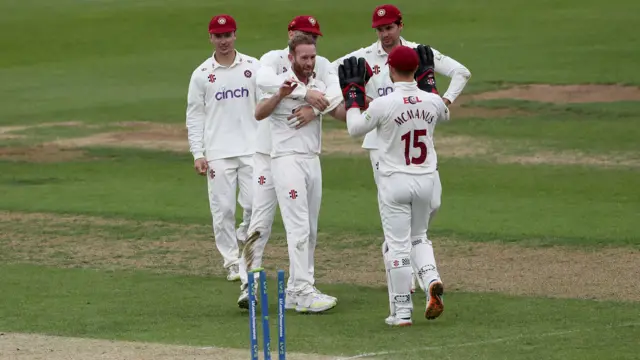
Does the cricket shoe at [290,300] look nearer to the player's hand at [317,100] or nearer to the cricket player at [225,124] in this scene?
the cricket player at [225,124]

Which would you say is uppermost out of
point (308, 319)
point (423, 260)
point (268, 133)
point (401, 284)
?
point (268, 133)

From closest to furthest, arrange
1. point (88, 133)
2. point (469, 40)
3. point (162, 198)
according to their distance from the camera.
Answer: point (162, 198)
point (88, 133)
point (469, 40)

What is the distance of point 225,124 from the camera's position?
12086 millimetres

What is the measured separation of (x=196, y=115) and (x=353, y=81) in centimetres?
253

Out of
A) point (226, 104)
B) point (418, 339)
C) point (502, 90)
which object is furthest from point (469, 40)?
point (418, 339)

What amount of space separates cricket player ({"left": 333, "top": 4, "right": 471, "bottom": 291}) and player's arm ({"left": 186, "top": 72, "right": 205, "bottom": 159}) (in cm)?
145

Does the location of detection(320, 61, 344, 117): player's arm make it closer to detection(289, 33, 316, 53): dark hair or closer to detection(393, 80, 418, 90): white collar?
detection(289, 33, 316, 53): dark hair

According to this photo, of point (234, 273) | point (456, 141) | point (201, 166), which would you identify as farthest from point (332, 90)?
point (456, 141)

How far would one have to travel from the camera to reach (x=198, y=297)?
11.6 meters

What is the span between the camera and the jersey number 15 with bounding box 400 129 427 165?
991 centimetres

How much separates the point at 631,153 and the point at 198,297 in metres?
10.6

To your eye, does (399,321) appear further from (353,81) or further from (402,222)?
(353,81)

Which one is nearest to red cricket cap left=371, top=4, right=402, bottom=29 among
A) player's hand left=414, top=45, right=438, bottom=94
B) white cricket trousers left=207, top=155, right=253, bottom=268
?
player's hand left=414, top=45, right=438, bottom=94

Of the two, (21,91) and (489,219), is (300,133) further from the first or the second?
(21,91)
